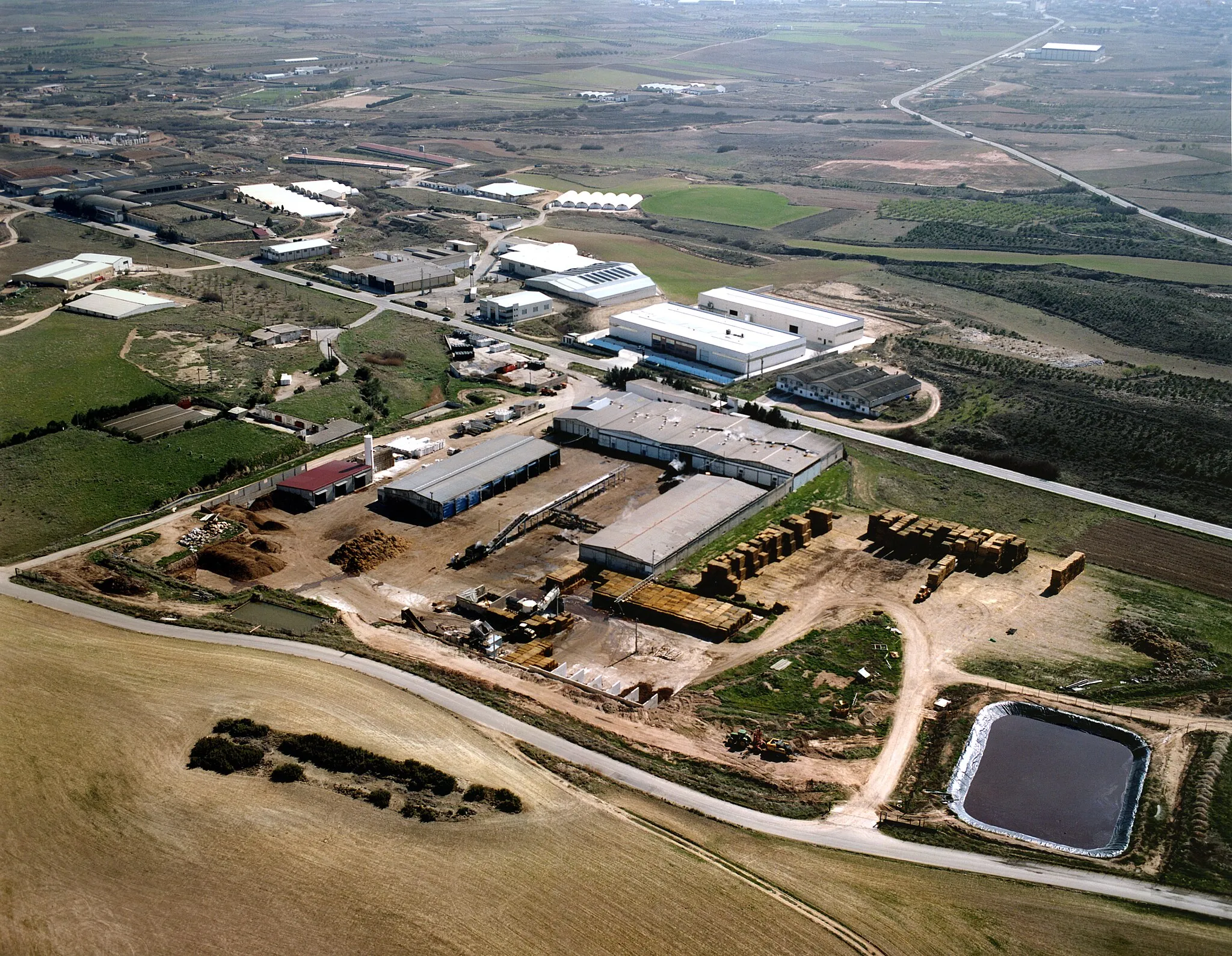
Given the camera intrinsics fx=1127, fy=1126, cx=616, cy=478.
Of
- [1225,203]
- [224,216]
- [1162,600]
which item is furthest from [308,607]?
[1225,203]

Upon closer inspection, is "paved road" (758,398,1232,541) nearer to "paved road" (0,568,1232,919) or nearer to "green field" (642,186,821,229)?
"paved road" (0,568,1232,919)

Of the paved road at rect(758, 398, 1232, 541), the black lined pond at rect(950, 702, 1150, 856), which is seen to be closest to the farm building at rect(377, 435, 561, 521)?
the paved road at rect(758, 398, 1232, 541)

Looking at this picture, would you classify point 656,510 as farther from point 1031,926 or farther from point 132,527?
point 1031,926

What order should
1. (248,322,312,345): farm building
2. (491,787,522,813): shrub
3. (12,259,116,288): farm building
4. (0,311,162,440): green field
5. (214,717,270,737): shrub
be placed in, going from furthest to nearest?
(12,259,116,288): farm building < (248,322,312,345): farm building < (0,311,162,440): green field < (214,717,270,737): shrub < (491,787,522,813): shrub

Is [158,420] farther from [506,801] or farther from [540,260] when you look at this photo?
[540,260]

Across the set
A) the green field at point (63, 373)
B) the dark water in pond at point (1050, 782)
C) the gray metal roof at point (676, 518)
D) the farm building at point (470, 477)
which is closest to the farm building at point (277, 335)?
the green field at point (63, 373)

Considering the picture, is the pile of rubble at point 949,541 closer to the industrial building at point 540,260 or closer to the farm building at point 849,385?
the farm building at point 849,385
